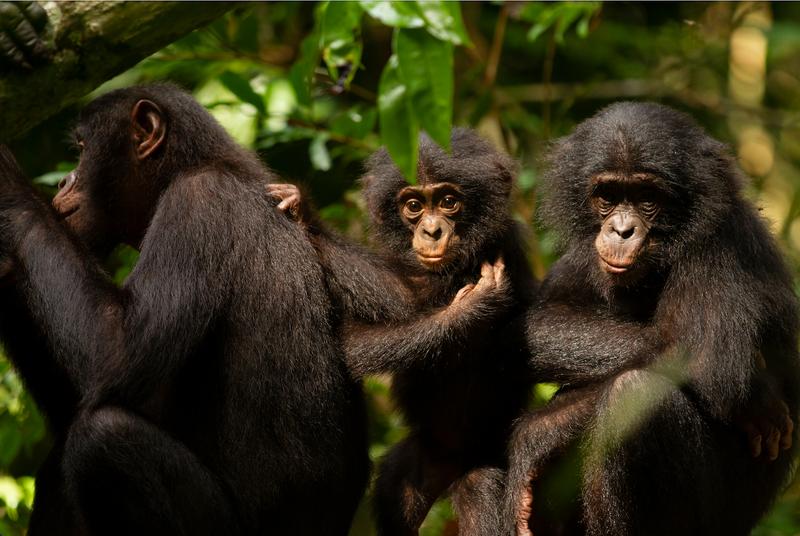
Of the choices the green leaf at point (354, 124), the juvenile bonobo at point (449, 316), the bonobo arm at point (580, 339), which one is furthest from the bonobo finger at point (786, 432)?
the green leaf at point (354, 124)

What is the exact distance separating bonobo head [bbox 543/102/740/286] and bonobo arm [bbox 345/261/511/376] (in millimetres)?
661

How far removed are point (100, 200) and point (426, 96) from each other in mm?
2523

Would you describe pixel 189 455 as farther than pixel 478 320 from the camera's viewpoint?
No

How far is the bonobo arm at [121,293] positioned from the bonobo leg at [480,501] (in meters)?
1.72

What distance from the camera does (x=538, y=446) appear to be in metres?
5.95

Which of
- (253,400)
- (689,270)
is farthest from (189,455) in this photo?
(689,270)

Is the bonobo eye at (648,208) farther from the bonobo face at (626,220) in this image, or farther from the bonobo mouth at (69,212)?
the bonobo mouth at (69,212)

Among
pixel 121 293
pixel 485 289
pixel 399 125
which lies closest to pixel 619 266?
pixel 485 289

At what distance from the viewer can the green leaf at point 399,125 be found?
4.32 metres

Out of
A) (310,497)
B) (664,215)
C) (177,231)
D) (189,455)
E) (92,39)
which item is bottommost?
(310,497)

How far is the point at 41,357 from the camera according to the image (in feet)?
20.4

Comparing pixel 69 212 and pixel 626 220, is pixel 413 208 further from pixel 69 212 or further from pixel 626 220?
pixel 69 212

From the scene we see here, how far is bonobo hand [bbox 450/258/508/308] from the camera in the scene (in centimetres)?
606

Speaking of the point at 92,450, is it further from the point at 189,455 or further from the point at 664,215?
the point at 664,215
